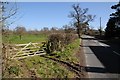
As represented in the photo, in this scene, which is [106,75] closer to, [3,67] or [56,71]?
[56,71]

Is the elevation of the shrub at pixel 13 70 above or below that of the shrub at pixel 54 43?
below

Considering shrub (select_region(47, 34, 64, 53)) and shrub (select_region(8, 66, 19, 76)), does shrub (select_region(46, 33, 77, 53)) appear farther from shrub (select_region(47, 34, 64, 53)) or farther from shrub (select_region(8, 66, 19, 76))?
shrub (select_region(8, 66, 19, 76))

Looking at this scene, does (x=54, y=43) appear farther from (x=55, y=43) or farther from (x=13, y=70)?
(x=13, y=70)

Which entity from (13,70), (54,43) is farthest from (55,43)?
(13,70)

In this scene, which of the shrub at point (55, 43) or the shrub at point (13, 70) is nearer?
the shrub at point (13, 70)

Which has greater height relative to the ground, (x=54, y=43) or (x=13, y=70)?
(x=54, y=43)

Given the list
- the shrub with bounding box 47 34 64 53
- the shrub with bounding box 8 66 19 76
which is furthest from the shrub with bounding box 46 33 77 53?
the shrub with bounding box 8 66 19 76

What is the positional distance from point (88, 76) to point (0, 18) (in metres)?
7.33

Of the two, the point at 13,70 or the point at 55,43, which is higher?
the point at 55,43

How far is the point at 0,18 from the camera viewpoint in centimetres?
912

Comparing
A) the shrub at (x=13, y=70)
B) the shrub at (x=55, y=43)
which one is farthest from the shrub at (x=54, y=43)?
the shrub at (x=13, y=70)

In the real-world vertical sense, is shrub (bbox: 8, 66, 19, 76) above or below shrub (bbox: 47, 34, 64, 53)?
below

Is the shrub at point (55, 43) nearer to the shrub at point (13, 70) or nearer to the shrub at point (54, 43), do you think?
the shrub at point (54, 43)

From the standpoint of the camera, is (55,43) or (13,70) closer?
(13,70)
